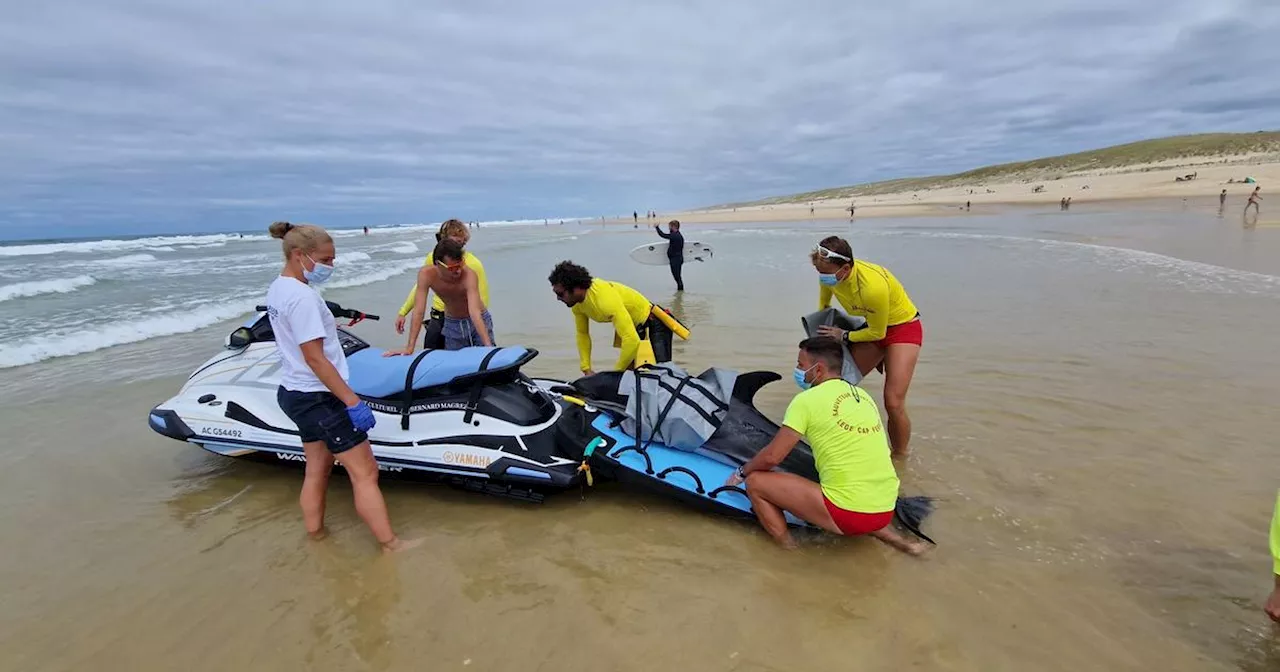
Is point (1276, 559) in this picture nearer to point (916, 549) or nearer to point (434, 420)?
point (916, 549)

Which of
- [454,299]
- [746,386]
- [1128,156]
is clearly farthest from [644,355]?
[1128,156]

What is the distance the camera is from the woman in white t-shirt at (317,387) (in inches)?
128

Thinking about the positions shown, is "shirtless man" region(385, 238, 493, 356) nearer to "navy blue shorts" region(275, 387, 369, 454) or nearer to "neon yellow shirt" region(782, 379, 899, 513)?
"navy blue shorts" region(275, 387, 369, 454)

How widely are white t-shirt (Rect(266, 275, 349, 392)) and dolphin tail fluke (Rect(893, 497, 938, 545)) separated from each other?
3457 mm

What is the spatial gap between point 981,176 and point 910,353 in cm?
10128

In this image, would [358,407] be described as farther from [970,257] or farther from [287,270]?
[970,257]

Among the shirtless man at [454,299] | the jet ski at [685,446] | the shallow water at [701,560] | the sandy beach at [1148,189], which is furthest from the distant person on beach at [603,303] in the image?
the sandy beach at [1148,189]

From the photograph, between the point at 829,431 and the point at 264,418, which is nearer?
the point at 829,431

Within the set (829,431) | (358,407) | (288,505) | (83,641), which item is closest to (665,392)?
(829,431)

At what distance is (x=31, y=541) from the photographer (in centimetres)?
396

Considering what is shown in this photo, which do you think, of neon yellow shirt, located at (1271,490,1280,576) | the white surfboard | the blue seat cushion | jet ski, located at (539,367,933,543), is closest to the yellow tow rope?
jet ski, located at (539,367,933,543)

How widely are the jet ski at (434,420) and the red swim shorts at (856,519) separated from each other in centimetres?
165

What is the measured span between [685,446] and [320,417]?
2290 millimetres

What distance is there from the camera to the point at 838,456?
3377mm
